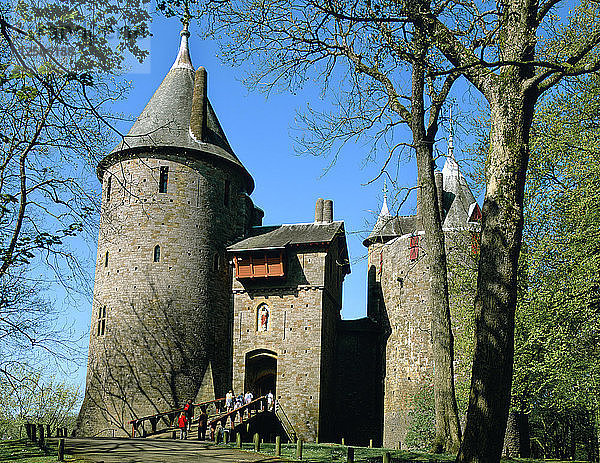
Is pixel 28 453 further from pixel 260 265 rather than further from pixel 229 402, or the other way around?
pixel 260 265

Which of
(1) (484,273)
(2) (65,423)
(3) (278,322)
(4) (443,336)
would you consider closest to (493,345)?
(1) (484,273)

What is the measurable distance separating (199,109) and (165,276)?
31.3 ft

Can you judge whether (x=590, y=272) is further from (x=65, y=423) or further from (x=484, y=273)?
(x=65, y=423)

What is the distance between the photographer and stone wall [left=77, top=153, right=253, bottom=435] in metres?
32.3

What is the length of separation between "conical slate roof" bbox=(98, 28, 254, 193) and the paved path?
17.2m

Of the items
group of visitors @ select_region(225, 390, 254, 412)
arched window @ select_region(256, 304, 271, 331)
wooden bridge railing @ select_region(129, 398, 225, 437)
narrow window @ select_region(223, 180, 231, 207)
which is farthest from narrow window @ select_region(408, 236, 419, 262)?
wooden bridge railing @ select_region(129, 398, 225, 437)

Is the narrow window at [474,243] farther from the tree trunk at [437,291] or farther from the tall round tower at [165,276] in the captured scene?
the tree trunk at [437,291]

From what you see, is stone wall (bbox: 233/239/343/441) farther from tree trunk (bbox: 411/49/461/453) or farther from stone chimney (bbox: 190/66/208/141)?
tree trunk (bbox: 411/49/461/453)

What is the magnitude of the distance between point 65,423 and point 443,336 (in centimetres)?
4696

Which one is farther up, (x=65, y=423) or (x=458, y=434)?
(x=458, y=434)

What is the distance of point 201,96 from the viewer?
1444 inches

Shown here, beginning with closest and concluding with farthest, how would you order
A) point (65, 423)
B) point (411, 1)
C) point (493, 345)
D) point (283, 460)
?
point (493, 345) < point (411, 1) < point (283, 460) < point (65, 423)

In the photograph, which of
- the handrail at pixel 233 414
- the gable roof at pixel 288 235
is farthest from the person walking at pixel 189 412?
the gable roof at pixel 288 235

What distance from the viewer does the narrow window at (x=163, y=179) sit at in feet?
114
